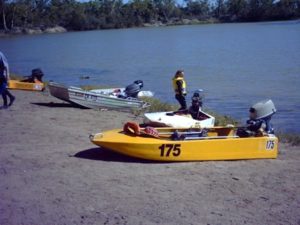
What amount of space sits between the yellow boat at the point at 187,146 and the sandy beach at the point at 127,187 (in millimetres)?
147

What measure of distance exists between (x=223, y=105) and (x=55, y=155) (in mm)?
11734

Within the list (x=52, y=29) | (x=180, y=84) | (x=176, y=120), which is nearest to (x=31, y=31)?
(x=52, y=29)

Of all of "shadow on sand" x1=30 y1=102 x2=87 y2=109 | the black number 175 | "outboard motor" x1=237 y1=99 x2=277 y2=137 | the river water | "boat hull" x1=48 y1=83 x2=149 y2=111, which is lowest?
the river water

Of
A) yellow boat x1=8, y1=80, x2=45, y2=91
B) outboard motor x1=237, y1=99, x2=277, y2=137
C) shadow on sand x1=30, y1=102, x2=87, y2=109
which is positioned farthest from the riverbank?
outboard motor x1=237, y1=99, x2=277, y2=137

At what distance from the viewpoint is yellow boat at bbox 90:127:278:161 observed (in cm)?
881

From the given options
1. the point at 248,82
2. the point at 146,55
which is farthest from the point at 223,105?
the point at 146,55

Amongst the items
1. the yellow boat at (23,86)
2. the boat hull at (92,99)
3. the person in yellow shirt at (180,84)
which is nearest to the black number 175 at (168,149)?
the person in yellow shirt at (180,84)

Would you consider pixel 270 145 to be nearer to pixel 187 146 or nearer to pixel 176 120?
pixel 187 146

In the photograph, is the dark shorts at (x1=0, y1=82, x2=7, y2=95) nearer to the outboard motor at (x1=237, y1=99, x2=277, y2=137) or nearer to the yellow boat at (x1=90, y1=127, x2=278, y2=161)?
the yellow boat at (x1=90, y1=127, x2=278, y2=161)

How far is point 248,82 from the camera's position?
26.7 m

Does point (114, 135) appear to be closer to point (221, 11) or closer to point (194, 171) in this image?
point (194, 171)

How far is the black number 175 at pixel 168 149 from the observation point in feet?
29.1

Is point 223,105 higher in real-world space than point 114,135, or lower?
lower

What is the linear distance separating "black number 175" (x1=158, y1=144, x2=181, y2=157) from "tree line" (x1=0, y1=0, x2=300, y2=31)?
368ft
